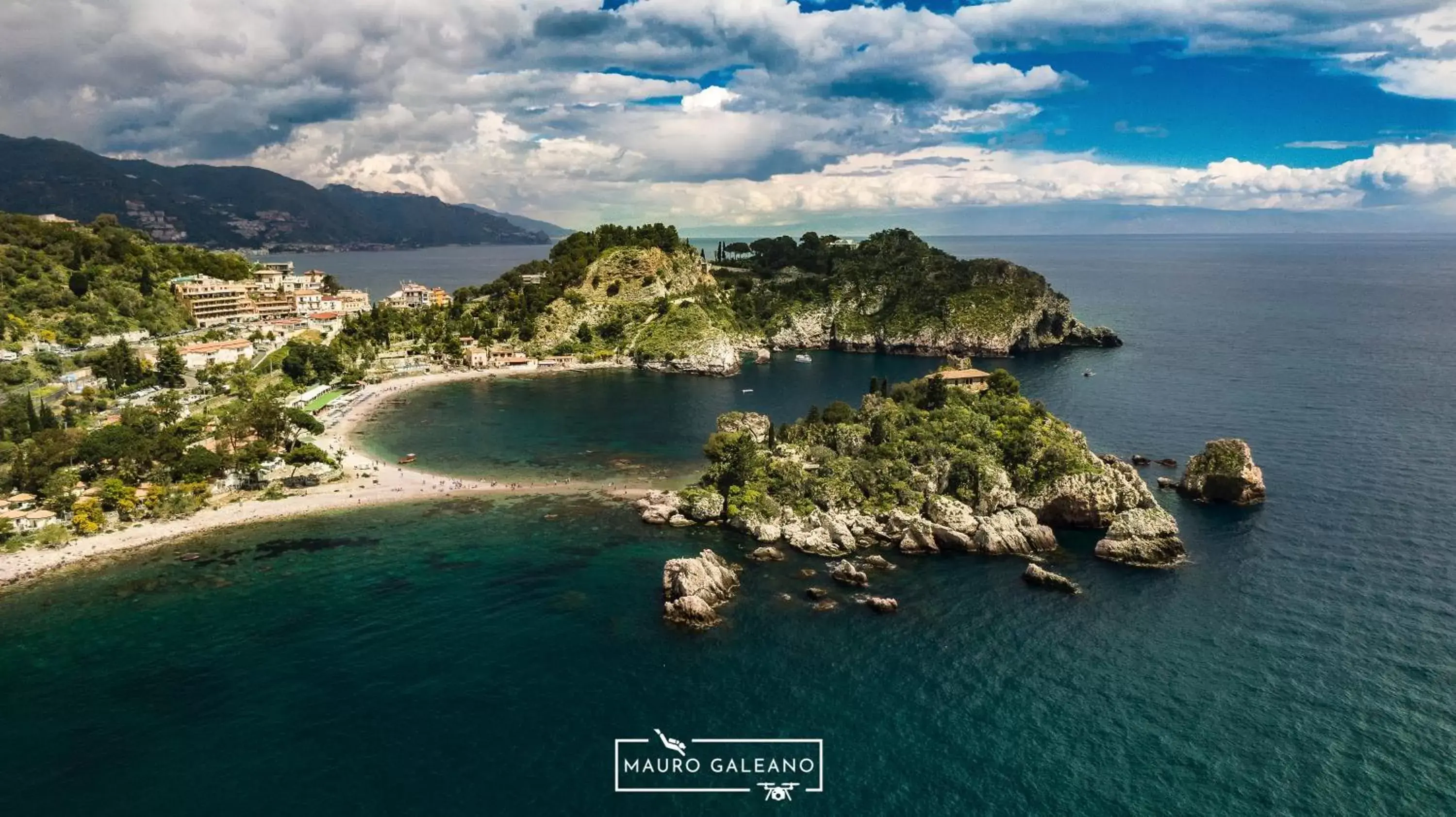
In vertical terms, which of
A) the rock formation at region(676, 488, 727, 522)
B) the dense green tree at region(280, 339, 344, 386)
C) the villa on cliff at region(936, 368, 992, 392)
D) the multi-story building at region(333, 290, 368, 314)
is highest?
the multi-story building at region(333, 290, 368, 314)

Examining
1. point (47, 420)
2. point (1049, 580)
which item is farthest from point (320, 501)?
point (1049, 580)

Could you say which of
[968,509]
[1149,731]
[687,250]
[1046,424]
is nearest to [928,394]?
[1046,424]

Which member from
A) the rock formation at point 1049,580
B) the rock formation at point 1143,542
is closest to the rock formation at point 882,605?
the rock formation at point 1049,580

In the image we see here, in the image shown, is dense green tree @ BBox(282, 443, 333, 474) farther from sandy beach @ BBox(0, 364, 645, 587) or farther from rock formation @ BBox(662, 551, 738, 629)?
rock formation @ BBox(662, 551, 738, 629)

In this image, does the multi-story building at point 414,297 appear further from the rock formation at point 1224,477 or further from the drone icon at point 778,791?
the drone icon at point 778,791

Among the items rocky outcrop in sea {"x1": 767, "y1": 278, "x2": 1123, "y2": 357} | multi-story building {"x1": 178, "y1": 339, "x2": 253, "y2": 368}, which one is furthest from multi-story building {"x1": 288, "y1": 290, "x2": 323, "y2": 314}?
rocky outcrop in sea {"x1": 767, "y1": 278, "x2": 1123, "y2": 357}

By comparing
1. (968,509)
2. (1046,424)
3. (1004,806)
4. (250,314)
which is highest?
(250,314)

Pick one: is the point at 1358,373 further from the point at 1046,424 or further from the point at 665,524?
the point at 665,524
